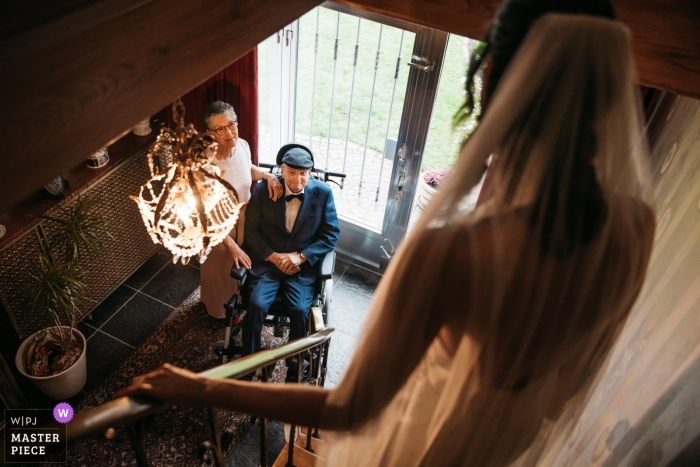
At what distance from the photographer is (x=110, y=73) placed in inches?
32.5

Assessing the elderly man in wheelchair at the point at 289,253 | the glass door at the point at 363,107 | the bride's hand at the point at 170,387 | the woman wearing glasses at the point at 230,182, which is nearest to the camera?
the bride's hand at the point at 170,387

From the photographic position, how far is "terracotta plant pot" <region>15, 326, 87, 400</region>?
9.11 feet

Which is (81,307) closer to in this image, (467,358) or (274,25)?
(274,25)

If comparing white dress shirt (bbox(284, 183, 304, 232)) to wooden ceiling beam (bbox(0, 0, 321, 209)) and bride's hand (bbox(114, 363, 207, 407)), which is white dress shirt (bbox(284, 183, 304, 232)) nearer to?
wooden ceiling beam (bbox(0, 0, 321, 209))

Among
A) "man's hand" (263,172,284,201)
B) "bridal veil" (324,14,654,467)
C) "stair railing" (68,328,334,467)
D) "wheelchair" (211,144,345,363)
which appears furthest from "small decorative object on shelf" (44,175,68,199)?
"bridal veil" (324,14,654,467)

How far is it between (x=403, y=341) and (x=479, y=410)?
11.6 inches

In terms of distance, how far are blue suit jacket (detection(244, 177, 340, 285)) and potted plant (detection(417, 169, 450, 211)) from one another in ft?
2.46

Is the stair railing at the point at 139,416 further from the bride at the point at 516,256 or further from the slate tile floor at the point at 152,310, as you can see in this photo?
the slate tile floor at the point at 152,310

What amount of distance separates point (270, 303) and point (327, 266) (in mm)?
467

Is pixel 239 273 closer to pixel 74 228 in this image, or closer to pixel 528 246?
pixel 74 228

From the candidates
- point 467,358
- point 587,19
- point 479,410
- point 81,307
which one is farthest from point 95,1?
point 81,307

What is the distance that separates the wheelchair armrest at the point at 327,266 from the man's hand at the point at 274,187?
0.55 m

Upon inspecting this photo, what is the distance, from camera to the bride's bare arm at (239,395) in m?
0.96

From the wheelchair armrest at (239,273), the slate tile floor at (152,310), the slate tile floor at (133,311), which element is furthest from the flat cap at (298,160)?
the slate tile floor at (133,311)
